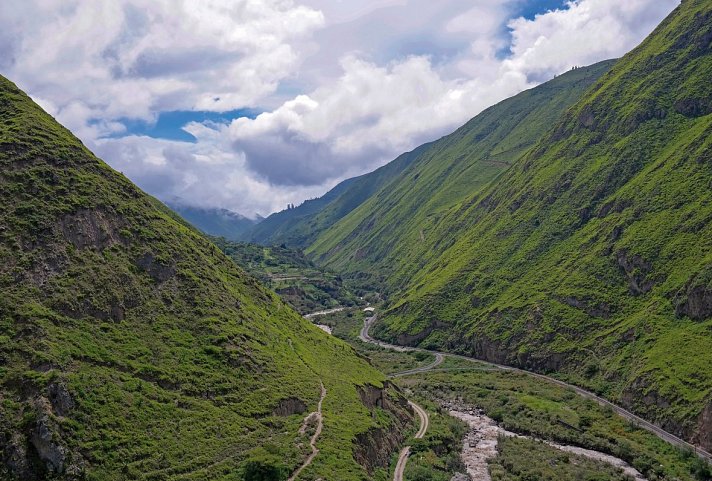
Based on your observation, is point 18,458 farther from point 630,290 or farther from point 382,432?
point 630,290

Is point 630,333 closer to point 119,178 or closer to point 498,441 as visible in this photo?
point 498,441

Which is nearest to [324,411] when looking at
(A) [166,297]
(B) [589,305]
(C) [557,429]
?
(A) [166,297]

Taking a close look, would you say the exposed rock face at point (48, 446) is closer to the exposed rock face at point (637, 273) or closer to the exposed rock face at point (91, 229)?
the exposed rock face at point (91, 229)

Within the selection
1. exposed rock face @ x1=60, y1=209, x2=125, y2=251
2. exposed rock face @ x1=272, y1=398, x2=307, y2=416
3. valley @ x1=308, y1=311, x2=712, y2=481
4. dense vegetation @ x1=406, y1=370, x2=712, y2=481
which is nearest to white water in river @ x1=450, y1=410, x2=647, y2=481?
valley @ x1=308, y1=311, x2=712, y2=481

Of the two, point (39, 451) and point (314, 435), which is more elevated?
point (39, 451)

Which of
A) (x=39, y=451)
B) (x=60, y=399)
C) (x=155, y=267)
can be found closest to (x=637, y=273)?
(x=155, y=267)
